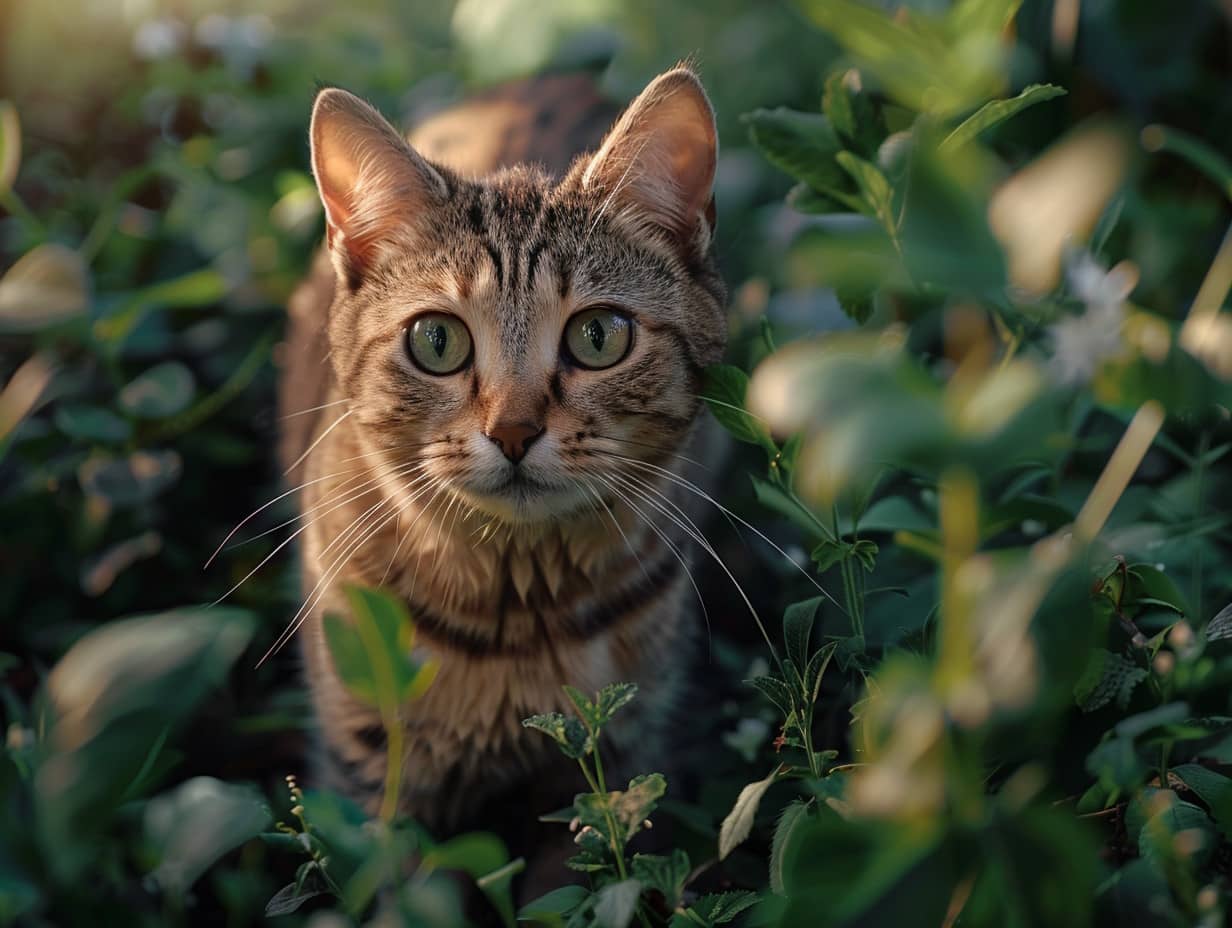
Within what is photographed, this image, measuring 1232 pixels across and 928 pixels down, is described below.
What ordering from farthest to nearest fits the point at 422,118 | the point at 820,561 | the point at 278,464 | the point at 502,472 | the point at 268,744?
the point at 422,118 → the point at 278,464 → the point at 268,744 → the point at 502,472 → the point at 820,561

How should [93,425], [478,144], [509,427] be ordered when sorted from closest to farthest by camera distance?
[509,427]
[93,425]
[478,144]

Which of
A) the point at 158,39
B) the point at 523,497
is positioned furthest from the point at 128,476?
the point at 158,39

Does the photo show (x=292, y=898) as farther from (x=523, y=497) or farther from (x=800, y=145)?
(x=800, y=145)

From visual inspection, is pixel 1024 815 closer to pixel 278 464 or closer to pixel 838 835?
pixel 838 835

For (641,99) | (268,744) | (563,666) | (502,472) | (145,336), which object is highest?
(641,99)

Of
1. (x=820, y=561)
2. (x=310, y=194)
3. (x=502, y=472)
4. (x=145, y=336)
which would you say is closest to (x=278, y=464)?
(x=145, y=336)

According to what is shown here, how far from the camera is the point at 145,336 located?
211cm

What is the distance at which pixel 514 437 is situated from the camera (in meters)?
1.33

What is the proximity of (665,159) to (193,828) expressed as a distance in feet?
3.47

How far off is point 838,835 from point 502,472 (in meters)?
0.72

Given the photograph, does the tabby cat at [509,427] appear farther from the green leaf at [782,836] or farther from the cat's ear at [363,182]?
the green leaf at [782,836]

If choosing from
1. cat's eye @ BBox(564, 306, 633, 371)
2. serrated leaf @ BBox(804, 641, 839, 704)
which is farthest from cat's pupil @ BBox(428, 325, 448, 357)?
serrated leaf @ BBox(804, 641, 839, 704)

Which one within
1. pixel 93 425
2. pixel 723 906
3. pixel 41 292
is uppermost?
pixel 41 292

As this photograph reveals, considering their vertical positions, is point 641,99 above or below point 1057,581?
above
